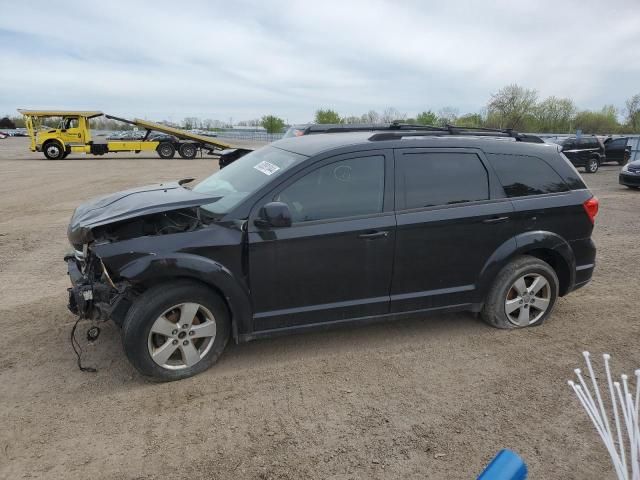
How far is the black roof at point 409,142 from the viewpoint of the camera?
148 inches

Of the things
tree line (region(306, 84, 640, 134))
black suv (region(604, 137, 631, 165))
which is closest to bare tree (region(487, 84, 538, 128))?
tree line (region(306, 84, 640, 134))

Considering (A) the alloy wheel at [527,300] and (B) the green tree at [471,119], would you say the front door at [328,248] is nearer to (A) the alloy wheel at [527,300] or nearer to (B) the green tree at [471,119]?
(A) the alloy wheel at [527,300]

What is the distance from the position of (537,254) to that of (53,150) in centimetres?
2629

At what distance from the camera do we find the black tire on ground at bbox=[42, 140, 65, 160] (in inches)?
957

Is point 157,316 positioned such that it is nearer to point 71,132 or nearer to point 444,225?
point 444,225

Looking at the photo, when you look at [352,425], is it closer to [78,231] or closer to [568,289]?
[78,231]

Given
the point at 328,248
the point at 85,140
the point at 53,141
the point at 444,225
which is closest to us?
the point at 328,248

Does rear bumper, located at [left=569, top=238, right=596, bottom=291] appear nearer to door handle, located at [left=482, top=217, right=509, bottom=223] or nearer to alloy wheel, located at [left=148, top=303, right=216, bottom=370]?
door handle, located at [left=482, top=217, right=509, bottom=223]

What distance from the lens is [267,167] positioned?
12.5 feet

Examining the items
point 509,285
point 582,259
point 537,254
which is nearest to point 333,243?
point 509,285

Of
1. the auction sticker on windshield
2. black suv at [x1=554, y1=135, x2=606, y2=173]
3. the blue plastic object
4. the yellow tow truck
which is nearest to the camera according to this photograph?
the blue plastic object

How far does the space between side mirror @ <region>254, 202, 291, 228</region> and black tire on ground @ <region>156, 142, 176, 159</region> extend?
25573 millimetres

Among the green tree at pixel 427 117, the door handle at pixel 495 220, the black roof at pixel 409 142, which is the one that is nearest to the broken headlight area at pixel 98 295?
the black roof at pixel 409 142

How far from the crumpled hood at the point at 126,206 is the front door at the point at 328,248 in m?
0.61
